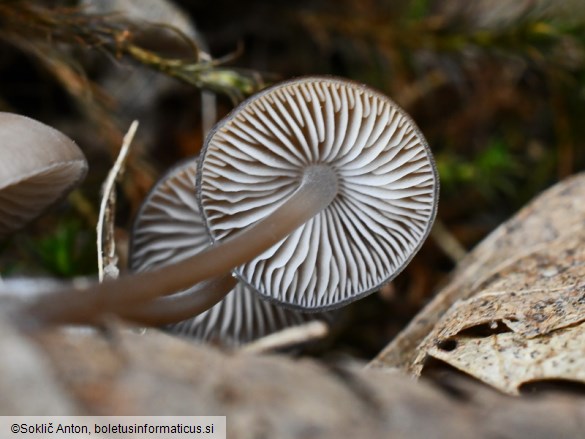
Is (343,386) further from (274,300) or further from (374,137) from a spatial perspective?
(374,137)

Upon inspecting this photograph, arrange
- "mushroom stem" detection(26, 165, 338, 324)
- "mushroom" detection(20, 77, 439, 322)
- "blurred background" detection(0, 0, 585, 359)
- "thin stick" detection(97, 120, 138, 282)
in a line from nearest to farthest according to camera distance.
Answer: "mushroom stem" detection(26, 165, 338, 324)
"mushroom" detection(20, 77, 439, 322)
"thin stick" detection(97, 120, 138, 282)
"blurred background" detection(0, 0, 585, 359)

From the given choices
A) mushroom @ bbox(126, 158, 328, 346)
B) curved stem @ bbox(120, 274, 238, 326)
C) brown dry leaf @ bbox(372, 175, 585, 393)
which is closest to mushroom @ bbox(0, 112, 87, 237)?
mushroom @ bbox(126, 158, 328, 346)

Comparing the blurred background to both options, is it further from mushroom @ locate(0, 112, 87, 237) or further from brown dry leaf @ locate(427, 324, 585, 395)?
brown dry leaf @ locate(427, 324, 585, 395)

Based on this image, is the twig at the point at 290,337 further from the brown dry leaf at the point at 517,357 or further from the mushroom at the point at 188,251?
the brown dry leaf at the point at 517,357

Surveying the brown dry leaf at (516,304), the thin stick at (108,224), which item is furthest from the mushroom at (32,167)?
the brown dry leaf at (516,304)
